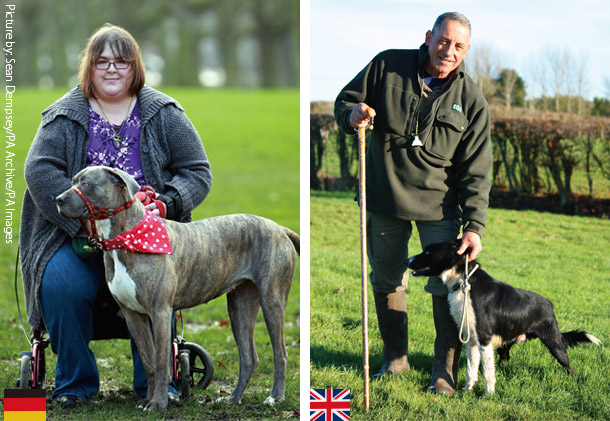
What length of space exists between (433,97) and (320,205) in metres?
1.59

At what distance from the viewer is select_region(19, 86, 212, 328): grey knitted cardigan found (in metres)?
4.25

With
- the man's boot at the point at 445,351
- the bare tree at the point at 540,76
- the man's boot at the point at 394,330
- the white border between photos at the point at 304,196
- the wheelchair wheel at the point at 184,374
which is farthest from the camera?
the bare tree at the point at 540,76

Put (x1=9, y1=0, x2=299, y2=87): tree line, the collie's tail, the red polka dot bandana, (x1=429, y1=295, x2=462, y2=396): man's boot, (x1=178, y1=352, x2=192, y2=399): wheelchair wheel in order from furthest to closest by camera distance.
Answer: (x1=9, y1=0, x2=299, y2=87): tree line → the collie's tail → (x1=429, y1=295, x2=462, y2=396): man's boot → (x1=178, y1=352, x2=192, y2=399): wheelchair wheel → the red polka dot bandana

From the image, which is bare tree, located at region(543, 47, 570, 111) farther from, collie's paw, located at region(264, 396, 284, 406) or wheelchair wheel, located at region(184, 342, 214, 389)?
wheelchair wheel, located at region(184, 342, 214, 389)

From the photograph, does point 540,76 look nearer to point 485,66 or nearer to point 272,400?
point 485,66

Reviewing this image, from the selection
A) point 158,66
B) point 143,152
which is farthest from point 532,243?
point 158,66

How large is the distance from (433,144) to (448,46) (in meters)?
0.54

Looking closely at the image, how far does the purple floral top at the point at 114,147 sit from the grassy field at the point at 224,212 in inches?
52.5

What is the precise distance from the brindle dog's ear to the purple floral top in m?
0.47

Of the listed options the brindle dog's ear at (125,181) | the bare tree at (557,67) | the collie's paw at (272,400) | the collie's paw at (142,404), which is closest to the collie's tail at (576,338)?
the bare tree at (557,67)

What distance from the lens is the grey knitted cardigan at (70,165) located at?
425 centimetres

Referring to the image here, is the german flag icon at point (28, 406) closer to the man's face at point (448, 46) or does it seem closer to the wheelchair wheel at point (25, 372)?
the wheelchair wheel at point (25, 372)

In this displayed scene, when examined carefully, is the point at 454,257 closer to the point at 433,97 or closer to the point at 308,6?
the point at 433,97

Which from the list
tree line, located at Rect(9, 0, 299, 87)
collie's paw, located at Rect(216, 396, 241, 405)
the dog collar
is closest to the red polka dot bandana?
collie's paw, located at Rect(216, 396, 241, 405)
